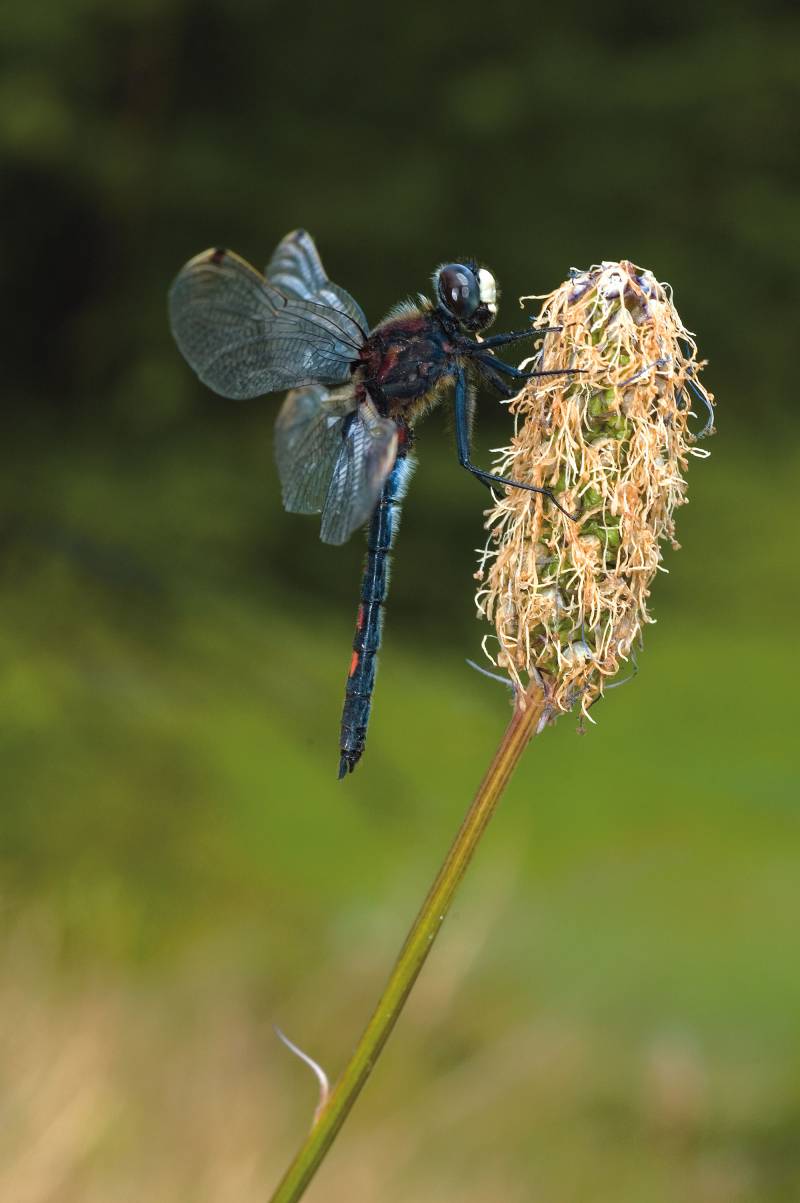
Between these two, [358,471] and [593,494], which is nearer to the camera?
[593,494]

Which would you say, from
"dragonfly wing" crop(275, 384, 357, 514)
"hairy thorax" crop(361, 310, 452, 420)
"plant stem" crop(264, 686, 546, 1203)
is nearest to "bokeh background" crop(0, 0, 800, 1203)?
"dragonfly wing" crop(275, 384, 357, 514)

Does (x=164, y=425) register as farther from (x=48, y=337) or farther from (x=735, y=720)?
(x=735, y=720)

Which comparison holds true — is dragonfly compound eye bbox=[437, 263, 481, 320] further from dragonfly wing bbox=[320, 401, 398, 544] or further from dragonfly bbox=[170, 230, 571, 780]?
dragonfly wing bbox=[320, 401, 398, 544]

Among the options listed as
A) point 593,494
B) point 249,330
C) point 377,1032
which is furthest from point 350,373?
point 377,1032

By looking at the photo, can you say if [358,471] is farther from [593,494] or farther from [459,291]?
[593,494]

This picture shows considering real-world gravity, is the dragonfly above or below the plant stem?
above

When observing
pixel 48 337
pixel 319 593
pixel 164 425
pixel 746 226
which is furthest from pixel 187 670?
pixel 746 226
